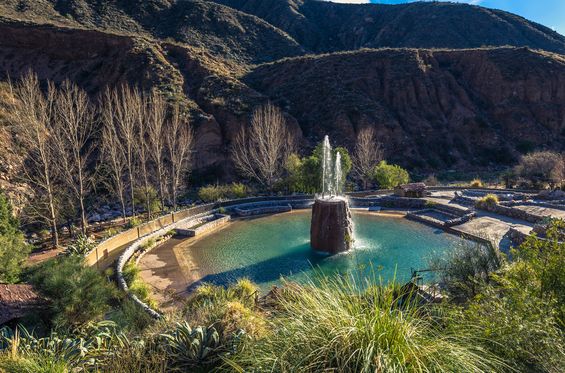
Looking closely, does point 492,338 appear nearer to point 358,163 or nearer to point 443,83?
point 358,163

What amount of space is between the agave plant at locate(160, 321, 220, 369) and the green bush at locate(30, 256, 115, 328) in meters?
4.50

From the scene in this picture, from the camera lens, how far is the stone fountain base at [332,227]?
17359mm

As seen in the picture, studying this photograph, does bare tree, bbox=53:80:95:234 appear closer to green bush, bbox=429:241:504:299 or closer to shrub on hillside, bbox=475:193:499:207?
green bush, bbox=429:241:504:299

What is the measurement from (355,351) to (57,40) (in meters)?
59.1

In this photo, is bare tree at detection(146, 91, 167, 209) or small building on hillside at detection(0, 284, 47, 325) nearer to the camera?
small building on hillside at detection(0, 284, 47, 325)

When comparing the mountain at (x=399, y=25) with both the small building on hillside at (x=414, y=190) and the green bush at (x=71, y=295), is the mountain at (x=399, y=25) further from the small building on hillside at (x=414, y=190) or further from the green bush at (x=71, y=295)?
the green bush at (x=71, y=295)

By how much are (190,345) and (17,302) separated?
6711 mm

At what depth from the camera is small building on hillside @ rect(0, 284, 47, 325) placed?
8.70 metres

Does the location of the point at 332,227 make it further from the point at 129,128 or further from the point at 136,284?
the point at 129,128

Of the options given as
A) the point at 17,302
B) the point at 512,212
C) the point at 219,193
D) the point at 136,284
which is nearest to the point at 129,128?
the point at 219,193

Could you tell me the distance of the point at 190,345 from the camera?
5.09 metres

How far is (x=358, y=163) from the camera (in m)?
38.7

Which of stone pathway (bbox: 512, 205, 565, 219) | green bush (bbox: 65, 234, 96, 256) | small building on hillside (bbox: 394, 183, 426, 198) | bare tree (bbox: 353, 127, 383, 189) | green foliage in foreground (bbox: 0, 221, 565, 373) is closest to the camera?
A: green foliage in foreground (bbox: 0, 221, 565, 373)

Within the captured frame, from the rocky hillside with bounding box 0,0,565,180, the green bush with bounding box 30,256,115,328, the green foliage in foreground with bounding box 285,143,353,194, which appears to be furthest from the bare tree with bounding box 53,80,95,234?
the rocky hillside with bounding box 0,0,565,180
